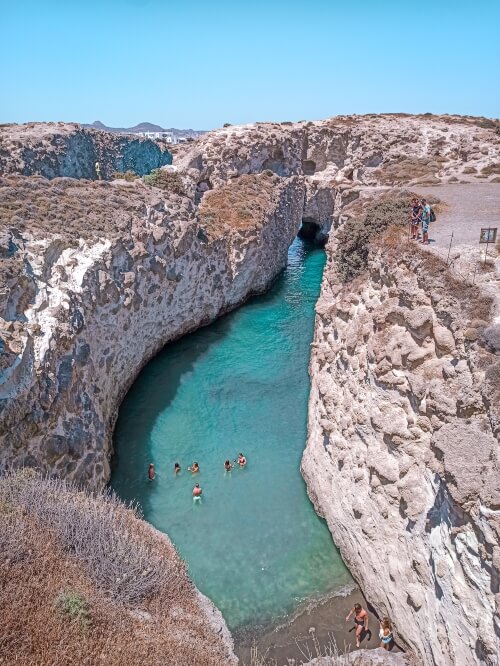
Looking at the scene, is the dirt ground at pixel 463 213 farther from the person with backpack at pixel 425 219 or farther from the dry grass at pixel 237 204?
the dry grass at pixel 237 204

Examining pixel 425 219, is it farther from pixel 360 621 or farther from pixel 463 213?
pixel 360 621

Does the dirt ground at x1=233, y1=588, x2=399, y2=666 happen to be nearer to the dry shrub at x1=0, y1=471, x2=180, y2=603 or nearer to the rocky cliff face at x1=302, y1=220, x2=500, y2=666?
the rocky cliff face at x1=302, y1=220, x2=500, y2=666

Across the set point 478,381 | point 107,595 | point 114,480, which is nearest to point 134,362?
point 114,480

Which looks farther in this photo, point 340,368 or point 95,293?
point 95,293

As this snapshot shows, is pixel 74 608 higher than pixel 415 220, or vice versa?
pixel 415 220

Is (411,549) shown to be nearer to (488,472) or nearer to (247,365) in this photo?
(488,472)

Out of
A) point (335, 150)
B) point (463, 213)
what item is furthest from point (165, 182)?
point (335, 150)
